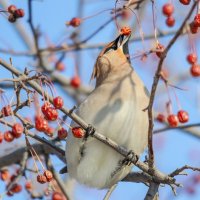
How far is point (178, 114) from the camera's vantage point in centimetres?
313

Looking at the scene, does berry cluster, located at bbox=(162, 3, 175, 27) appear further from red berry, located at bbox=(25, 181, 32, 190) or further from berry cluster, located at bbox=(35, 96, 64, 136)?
red berry, located at bbox=(25, 181, 32, 190)

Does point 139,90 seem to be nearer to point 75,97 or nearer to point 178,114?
point 178,114

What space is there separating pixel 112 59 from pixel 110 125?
0.63 meters

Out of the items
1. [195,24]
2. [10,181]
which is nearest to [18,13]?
[195,24]

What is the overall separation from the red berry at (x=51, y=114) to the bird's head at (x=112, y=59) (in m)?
0.98

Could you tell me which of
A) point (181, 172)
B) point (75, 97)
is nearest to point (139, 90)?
point (181, 172)

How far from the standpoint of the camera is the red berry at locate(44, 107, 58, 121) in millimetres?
2717

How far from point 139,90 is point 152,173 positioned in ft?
2.07

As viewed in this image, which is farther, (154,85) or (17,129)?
(17,129)

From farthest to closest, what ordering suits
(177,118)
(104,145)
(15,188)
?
(15,188) < (104,145) < (177,118)

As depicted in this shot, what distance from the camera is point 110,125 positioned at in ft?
10.8

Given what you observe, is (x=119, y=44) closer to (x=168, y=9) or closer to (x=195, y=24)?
(x=168, y=9)

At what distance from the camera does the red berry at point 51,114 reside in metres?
2.72

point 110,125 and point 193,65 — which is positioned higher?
point 193,65
